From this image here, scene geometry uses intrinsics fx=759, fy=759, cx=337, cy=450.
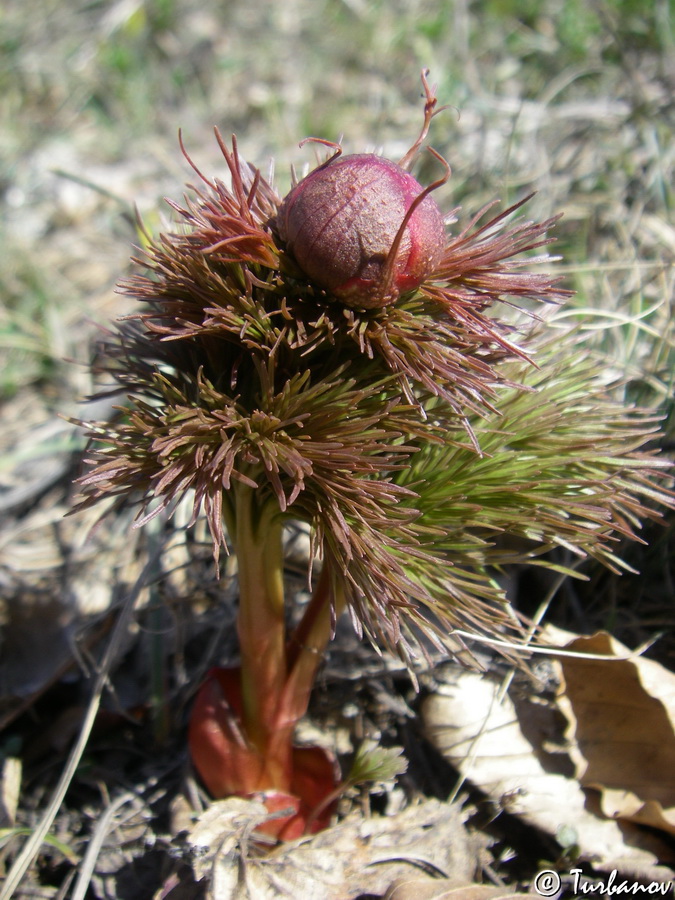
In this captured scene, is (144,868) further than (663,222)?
No

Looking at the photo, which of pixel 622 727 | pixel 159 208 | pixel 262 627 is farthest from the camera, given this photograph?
pixel 159 208

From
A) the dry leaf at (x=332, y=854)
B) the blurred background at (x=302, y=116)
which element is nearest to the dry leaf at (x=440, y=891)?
the dry leaf at (x=332, y=854)

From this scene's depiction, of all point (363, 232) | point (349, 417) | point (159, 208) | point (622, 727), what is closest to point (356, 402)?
point (349, 417)

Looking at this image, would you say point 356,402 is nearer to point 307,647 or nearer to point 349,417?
point 349,417

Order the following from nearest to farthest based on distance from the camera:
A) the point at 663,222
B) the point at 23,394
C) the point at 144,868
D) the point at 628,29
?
the point at 144,868 < the point at 663,222 < the point at 23,394 < the point at 628,29

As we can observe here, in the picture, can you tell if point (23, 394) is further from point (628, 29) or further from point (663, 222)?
point (628, 29)

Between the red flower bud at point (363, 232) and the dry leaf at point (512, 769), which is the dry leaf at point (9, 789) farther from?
the red flower bud at point (363, 232)

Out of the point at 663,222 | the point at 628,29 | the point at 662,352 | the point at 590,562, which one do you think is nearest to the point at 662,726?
the point at 590,562
